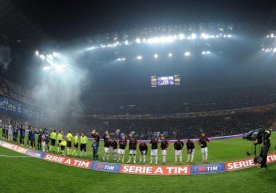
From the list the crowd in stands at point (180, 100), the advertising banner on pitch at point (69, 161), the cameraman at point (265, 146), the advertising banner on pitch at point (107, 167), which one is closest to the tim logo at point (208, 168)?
the cameraman at point (265, 146)

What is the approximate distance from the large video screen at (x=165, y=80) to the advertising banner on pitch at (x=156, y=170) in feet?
128

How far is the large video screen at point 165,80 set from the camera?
197 feet

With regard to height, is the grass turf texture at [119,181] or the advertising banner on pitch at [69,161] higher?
the advertising banner on pitch at [69,161]

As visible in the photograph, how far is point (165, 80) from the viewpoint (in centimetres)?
6025

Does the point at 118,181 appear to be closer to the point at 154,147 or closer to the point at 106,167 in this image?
the point at 106,167

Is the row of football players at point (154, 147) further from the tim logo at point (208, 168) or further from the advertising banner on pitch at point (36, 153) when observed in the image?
the advertising banner on pitch at point (36, 153)

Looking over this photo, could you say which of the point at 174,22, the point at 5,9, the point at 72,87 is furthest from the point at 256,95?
the point at 5,9

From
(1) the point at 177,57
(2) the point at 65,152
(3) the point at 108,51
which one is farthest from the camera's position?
(1) the point at 177,57

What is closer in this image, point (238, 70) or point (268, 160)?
point (268, 160)

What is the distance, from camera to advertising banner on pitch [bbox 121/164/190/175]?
2109 cm

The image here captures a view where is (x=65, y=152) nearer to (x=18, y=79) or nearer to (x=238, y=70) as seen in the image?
(x=18, y=79)

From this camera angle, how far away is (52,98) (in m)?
59.6

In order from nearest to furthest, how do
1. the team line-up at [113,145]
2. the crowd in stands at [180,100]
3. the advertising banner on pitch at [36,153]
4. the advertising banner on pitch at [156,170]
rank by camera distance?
the advertising banner on pitch at [156,170] → the team line-up at [113,145] → the advertising banner on pitch at [36,153] → the crowd in stands at [180,100]

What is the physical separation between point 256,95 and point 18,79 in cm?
4379
